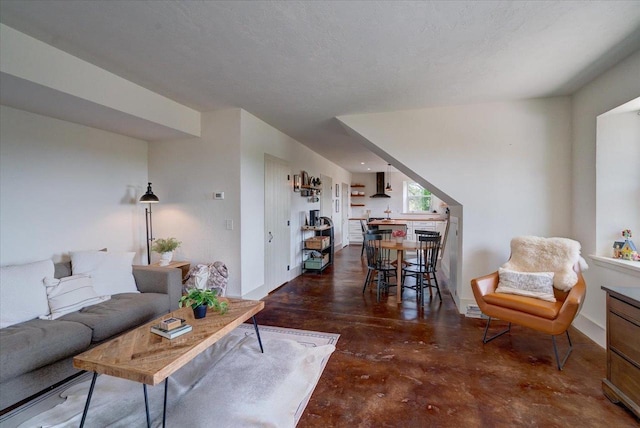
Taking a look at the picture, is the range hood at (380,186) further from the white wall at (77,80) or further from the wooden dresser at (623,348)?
the wooden dresser at (623,348)

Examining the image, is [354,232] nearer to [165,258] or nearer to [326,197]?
[326,197]

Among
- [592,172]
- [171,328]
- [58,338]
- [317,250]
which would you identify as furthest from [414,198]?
[58,338]

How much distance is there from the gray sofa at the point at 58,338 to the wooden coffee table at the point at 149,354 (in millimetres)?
538

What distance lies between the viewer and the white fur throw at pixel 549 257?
266cm

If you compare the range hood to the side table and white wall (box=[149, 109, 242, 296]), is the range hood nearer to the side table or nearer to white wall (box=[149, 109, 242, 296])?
white wall (box=[149, 109, 242, 296])

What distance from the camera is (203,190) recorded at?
3805 millimetres

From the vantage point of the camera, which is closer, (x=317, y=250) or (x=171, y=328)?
(x=171, y=328)

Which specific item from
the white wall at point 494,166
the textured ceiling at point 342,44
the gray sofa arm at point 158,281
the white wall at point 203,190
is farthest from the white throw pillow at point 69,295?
the white wall at point 494,166

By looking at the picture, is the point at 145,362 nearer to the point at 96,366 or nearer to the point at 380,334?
the point at 96,366

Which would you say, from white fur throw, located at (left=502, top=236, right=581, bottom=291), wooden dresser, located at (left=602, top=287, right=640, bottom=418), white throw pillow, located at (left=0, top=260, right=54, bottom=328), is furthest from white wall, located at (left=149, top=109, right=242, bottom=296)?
wooden dresser, located at (left=602, top=287, right=640, bottom=418)

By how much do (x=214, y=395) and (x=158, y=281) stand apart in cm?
164

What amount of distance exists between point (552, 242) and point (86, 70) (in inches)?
187

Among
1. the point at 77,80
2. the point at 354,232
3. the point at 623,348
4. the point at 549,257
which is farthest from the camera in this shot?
the point at 354,232

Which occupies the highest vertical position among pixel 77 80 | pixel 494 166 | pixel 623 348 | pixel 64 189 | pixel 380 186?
pixel 77 80
